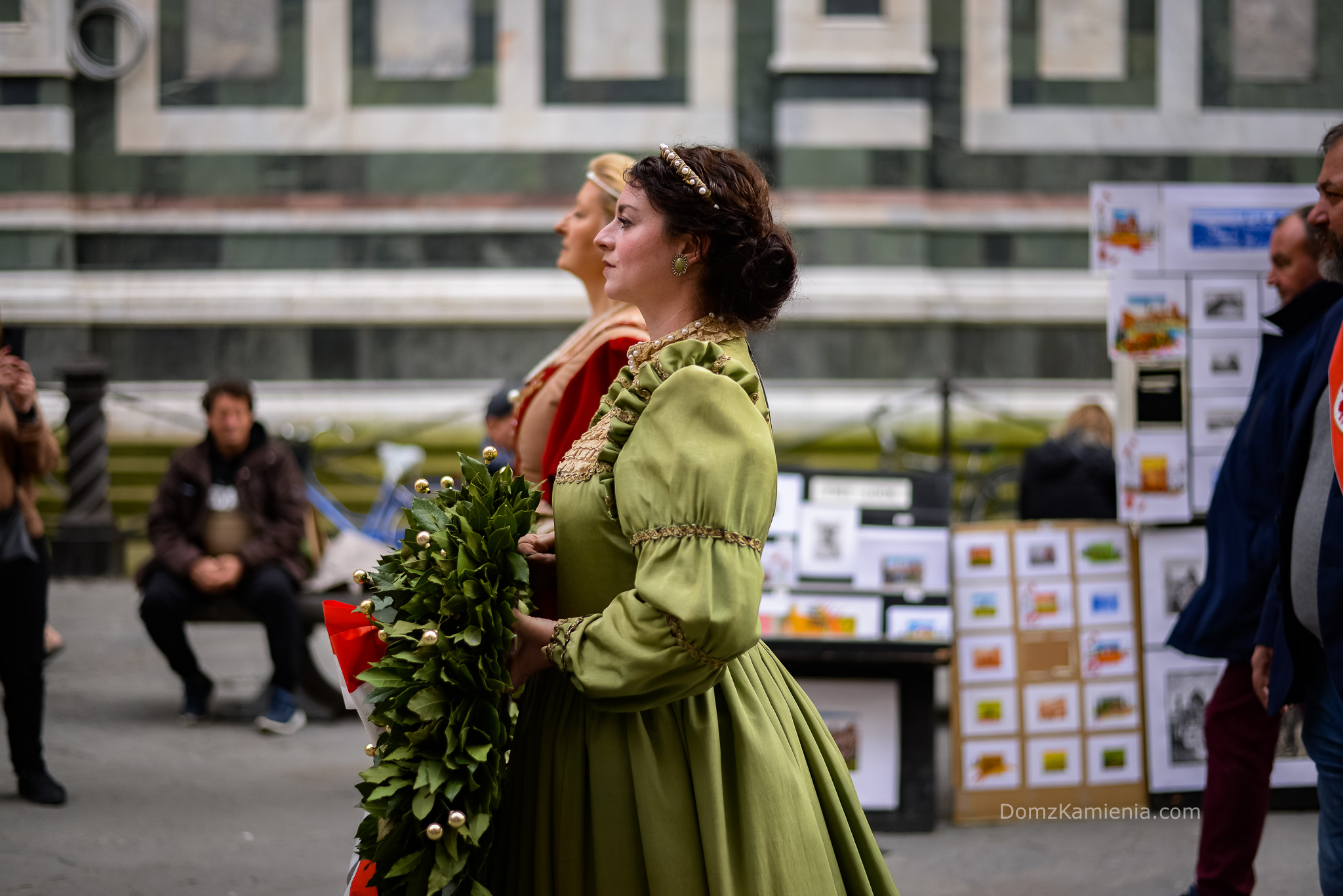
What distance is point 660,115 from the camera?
10.5m

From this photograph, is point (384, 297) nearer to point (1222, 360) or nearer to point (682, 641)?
point (1222, 360)

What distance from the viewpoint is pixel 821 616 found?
197 inches

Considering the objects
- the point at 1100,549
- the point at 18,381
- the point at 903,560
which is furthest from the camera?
the point at 1100,549

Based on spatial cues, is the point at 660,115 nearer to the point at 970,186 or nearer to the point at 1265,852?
the point at 970,186

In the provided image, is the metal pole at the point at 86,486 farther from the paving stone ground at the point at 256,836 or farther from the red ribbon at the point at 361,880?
the red ribbon at the point at 361,880

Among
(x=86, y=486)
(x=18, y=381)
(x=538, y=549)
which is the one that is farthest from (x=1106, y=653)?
(x=86, y=486)

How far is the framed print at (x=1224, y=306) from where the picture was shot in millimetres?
5082

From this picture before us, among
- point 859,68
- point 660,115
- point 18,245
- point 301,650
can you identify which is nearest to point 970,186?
point 859,68

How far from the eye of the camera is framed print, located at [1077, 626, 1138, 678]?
5.20 metres

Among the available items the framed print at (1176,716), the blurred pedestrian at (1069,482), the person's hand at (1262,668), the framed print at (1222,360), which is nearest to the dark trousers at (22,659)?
the person's hand at (1262,668)

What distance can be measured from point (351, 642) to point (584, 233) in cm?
176

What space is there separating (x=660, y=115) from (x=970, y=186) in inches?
102

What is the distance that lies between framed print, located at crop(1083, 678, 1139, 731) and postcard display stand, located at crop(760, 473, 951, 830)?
0.67 metres
